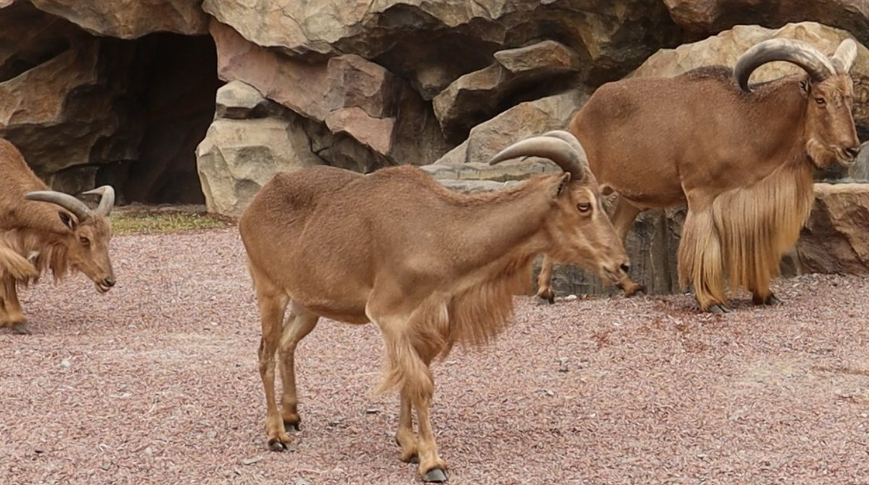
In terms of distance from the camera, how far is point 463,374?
794 cm

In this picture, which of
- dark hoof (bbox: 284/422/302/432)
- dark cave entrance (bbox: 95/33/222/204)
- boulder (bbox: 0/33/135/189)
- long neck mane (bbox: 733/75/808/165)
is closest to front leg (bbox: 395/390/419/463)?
dark hoof (bbox: 284/422/302/432)

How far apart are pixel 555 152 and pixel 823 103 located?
159 inches

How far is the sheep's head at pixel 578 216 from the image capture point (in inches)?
233

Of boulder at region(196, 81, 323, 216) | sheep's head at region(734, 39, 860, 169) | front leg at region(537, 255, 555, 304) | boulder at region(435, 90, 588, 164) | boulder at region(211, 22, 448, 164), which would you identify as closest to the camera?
sheep's head at region(734, 39, 860, 169)

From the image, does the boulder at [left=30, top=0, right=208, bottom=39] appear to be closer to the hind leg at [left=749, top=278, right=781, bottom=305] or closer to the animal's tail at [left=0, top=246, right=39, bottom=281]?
the animal's tail at [left=0, top=246, right=39, bottom=281]

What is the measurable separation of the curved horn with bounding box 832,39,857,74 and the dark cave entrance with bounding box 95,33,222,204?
12.1 m

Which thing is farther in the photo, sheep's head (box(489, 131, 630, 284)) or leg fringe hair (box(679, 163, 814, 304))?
leg fringe hair (box(679, 163, 814, 304))

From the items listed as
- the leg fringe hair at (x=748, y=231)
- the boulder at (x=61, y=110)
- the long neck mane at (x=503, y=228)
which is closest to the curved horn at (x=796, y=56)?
the leg fringe hair at (x=748, y=231)

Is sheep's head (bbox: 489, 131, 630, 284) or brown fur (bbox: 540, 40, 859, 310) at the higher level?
sheep's head (bbox: 489, 131, 630, 284)

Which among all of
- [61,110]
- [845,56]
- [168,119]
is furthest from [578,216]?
[168,119]

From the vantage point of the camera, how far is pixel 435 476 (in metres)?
5.81

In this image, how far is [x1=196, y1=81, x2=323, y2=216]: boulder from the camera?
16.2 metres

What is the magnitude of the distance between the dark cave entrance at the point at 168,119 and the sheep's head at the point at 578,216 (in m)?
14.2

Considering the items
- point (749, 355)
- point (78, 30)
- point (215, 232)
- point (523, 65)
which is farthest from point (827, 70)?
point (78, 30)
